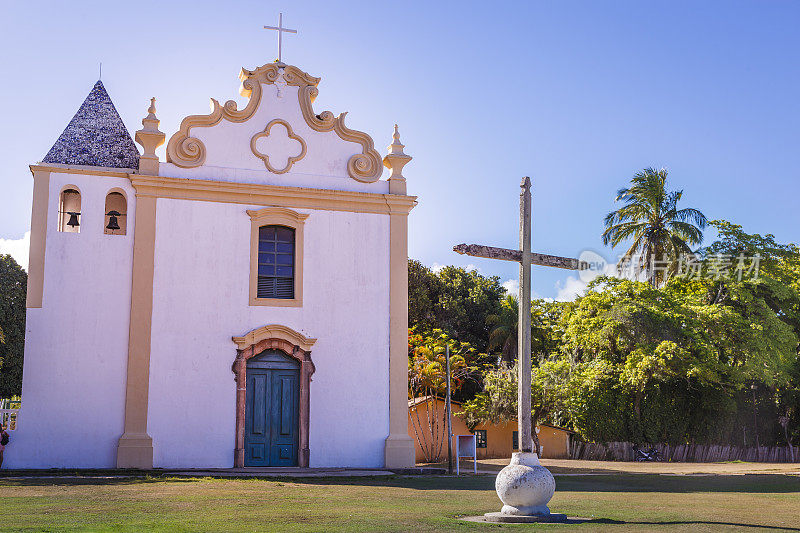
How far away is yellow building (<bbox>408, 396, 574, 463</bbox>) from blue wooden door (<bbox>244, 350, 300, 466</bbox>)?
1129 centimetres

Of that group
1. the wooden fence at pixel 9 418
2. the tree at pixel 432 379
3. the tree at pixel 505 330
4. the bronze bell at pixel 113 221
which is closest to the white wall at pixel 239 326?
the bronze bell at pixel 113 221

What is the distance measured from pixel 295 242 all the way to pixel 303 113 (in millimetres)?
3076

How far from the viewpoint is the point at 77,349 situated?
18.7 m

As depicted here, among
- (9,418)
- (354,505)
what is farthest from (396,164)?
(354,505)

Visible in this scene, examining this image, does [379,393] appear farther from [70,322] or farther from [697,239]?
[697,239]

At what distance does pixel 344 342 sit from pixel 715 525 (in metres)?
11.9

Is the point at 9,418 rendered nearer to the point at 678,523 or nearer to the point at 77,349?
the point at 77,349

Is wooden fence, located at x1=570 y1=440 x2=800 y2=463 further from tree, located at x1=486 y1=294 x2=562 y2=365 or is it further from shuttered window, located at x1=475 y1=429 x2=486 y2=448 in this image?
shuttered window, located at x1=475 y1=429 x2=486 y2=448

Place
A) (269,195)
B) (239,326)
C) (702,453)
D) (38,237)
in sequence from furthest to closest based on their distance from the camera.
Result: (702,453) → (269,195) → (239,326) → (38,237)

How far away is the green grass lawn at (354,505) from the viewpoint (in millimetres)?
8789

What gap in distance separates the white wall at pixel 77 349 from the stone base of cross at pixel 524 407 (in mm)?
10950

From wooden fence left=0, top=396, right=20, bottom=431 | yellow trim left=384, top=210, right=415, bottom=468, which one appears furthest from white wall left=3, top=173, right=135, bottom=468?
yellow trim left=384, top=210, right=415, bottom=468

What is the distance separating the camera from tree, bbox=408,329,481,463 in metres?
32.4

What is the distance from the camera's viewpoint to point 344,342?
20.1 m
